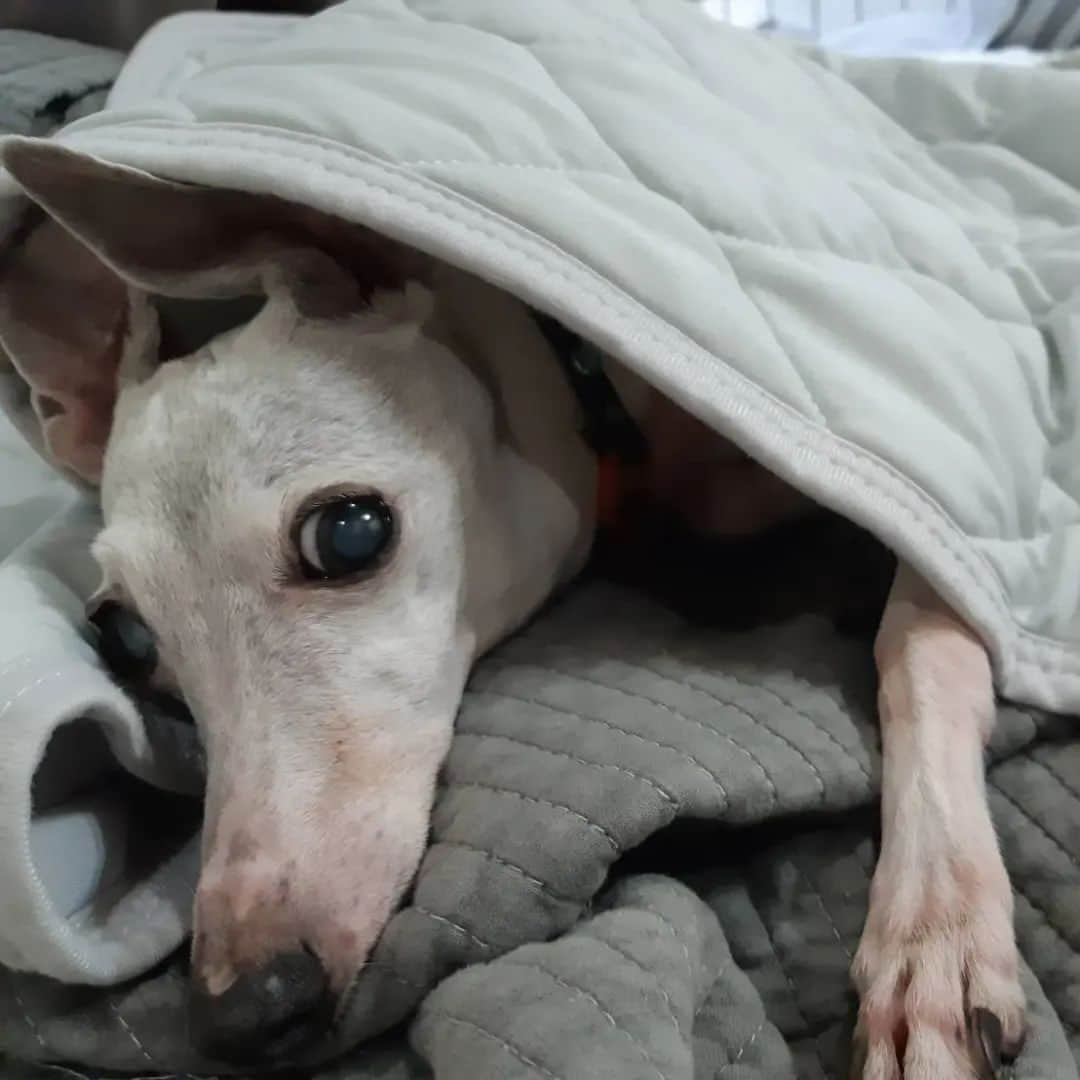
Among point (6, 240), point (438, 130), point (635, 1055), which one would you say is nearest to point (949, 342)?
point (438, 130)

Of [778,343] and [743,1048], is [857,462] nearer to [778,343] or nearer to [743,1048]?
[778,343]

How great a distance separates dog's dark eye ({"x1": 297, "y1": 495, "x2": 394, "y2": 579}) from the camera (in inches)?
34.2

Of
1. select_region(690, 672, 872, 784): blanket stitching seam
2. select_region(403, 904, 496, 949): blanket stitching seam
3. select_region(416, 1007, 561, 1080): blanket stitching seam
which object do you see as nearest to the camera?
select_region(416, 1007, 561, 1080): blanket stitching seam

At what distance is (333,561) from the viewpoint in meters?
0.87

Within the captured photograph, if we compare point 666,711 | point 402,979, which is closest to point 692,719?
point 666,711

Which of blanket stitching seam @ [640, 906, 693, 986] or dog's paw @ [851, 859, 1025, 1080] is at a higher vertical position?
dog's paw @ [851, 859, 1025, 1080]

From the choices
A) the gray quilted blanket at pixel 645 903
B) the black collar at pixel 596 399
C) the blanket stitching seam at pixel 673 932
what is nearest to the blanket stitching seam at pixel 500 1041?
the gray quilted blanket at pixel 645 903

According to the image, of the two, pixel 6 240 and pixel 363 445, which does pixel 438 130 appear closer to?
pixel 363 445

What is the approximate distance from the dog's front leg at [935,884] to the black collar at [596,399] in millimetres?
335

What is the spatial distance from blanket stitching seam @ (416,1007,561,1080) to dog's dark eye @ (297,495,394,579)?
0.33m

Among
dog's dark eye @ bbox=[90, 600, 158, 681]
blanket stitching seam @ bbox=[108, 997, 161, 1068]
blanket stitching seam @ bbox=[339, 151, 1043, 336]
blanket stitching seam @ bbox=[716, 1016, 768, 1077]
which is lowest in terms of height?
blanket stitching seam @ bbox=[108, 997, 161, 1068]

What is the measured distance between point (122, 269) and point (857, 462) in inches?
22.3

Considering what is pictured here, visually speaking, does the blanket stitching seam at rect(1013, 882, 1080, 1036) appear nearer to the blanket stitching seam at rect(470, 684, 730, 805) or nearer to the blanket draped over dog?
the blanket draped over dog

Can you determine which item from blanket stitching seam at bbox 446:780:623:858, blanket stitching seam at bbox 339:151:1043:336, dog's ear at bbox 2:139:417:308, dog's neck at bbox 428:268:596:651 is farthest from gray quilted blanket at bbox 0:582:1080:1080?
dog's ear at bbox 2:139:417:308
